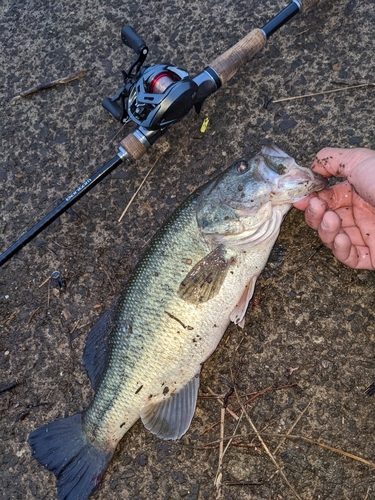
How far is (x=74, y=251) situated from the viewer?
353cm

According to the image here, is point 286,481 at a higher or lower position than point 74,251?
lower

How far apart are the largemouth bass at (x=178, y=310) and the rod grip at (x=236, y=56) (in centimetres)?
78

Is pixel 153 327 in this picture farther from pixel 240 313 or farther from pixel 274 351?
pixel 274 351

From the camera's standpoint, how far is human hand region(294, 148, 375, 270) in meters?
2.69

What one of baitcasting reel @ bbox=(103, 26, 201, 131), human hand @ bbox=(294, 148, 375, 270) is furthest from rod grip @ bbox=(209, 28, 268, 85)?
human hand @ bbox=(294, 148, 375, 270)

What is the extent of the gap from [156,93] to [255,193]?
930 millimetres

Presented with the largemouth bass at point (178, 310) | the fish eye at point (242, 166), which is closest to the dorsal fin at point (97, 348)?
the largemouth bass at point (178, 310)

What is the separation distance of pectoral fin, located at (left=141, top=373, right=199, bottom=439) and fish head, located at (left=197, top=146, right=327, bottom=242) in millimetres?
1105

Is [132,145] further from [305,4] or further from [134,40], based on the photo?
[305,4]

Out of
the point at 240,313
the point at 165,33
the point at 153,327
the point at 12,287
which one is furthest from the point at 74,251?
the point at 165,33

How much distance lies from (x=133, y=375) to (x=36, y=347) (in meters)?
1.00

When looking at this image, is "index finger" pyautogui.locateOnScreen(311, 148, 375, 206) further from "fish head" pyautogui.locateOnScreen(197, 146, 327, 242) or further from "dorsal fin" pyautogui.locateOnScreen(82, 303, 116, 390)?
"dorsal fin" pyautogui.locateOnScreen(82, 303, 116, 390)

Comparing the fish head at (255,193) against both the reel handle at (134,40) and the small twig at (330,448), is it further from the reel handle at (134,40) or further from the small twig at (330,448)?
the small twig at (330,448)

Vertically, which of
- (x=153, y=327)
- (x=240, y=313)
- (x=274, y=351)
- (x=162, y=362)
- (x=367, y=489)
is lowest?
(x=367, y=489)
